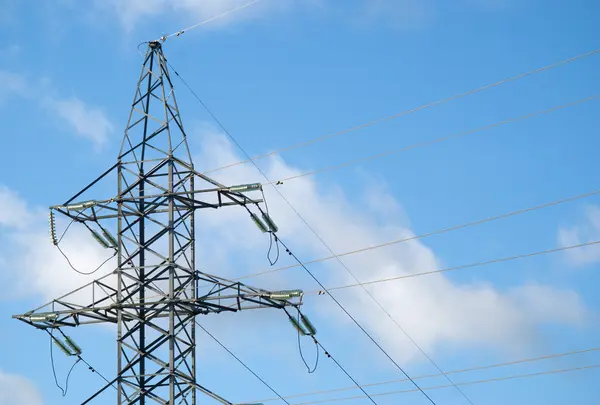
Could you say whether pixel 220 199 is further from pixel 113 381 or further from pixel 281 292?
pixel 113 381

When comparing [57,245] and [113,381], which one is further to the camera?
[57,245]

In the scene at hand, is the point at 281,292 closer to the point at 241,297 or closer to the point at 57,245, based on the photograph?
the point at 241,297

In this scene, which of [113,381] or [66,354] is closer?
[113,381]

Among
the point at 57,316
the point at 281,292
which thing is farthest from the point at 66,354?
the point at 281,292

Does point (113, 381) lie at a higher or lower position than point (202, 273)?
lower

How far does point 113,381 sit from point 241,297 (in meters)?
5.88

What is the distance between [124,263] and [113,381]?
4.62m

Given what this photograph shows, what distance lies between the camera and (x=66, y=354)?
57.5 metres

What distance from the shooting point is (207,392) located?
53.2 m

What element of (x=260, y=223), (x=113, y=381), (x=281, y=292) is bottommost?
(x=113, y=381)

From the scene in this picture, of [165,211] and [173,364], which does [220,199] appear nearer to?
[165,211]

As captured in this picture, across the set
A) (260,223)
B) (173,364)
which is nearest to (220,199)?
(260,223)

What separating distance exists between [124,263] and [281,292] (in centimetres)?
652

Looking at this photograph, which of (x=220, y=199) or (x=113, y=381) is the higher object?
(x=220, y=199)
